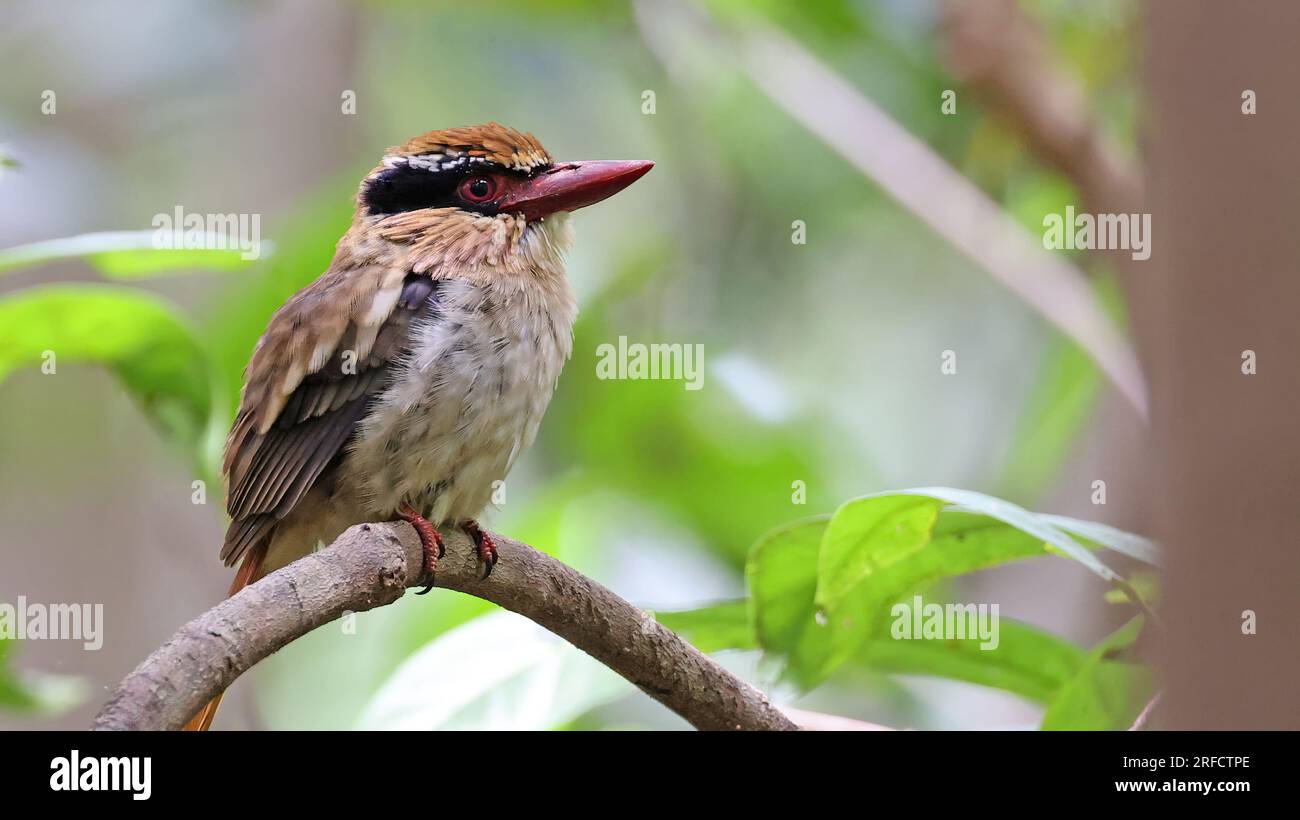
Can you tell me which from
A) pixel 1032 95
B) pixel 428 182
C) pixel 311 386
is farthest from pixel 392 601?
pixel 1032 95

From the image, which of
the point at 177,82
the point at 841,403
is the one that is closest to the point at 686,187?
the point at 841,403

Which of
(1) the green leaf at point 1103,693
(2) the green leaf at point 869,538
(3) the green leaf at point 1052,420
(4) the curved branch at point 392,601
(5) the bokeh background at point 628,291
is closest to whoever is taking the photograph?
(4) the curved branch at point 392,601

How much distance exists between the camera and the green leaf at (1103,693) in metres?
2.11

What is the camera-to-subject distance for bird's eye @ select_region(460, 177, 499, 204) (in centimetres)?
276

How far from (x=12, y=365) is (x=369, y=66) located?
11.0 feet

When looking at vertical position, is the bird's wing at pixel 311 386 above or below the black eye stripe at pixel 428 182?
below

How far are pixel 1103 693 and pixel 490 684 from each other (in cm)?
103

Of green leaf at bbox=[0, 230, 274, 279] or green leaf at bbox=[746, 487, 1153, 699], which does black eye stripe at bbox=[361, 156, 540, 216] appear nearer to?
green leaf at bbox=[0, 230, 274, 279]

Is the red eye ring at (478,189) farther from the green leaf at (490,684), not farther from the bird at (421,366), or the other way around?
the green leaf at (490,684)

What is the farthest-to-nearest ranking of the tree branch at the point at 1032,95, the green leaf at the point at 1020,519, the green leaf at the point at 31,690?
the tree branch at the point at 1032,95
the green leaf at the point at 31,690
the green leaf at the point at 1020,519

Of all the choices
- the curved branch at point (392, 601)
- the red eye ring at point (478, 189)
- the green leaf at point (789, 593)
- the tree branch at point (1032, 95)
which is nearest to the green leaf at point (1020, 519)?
the green leaf at point (789, 593)

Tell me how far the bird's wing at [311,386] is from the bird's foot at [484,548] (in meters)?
0.31

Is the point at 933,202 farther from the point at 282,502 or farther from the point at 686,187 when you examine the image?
the point at 282,502
